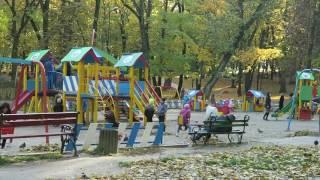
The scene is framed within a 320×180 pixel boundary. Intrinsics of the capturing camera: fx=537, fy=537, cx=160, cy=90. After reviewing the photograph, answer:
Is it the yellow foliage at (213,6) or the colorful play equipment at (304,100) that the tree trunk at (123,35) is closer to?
the yellow foliage at (213,6)

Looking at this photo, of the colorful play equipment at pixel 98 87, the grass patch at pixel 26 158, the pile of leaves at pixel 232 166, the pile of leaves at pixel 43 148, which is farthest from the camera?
the colorful play equipment at pixel 98 87

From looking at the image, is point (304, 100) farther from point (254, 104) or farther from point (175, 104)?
point (175, 104)

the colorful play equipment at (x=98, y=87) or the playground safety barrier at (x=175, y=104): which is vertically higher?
the colorful play equipment at (x=98, y=87)

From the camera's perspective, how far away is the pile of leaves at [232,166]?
1057 cm

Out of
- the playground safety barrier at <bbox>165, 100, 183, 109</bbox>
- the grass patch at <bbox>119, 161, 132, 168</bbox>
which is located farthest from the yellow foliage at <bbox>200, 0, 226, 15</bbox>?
the grass patch at <bbox>119, 161, 132, 168</bbox>

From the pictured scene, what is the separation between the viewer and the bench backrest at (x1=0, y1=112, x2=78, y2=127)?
12828 mm

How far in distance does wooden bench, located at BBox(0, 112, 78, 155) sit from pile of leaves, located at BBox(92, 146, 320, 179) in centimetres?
257

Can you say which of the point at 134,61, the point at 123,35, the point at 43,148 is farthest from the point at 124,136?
the point at 123,35

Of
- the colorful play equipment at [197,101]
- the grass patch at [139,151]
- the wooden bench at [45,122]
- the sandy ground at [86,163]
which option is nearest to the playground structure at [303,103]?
the colorful play equipment at [197,101]

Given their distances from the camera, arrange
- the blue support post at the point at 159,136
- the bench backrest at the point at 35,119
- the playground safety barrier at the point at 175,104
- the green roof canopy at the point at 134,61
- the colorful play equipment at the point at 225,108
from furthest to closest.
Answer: the playground safety barrier at the point at 175,104 < the colorful play equipment at the point at 225,108 < the green roof canopy at the point at 134,61 < the blue support post at the point at 159,136 < the bench backrest at the point at 35,119

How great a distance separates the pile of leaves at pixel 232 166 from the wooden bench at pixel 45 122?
8.43ft

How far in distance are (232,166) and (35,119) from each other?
16.5 ft

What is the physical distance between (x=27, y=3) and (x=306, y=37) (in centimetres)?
2781

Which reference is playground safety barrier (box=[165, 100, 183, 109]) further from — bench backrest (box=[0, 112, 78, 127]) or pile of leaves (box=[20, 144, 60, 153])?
bench backrest (box=[0, 112, 78, 127])
